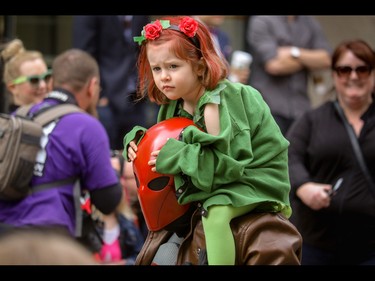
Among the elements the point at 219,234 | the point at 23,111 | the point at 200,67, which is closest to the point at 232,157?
the point at 219,234

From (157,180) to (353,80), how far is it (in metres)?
2.81

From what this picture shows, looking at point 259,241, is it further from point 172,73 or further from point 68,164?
Result: point 68,164

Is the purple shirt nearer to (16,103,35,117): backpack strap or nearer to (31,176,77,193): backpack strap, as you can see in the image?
(31,176,77,193): backpack strap

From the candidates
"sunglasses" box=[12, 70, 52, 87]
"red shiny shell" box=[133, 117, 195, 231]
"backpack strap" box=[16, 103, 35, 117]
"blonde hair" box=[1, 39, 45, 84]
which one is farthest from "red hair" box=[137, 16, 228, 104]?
"blonde hair" box=[1, 39, 45, 84]

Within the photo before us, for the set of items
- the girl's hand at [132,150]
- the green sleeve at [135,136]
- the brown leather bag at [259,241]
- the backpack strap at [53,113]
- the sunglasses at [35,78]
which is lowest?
the sunglasses at [35,78]

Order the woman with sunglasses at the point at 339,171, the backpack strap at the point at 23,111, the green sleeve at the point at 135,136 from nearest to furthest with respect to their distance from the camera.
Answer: the green sleeve at the point at 135,136 → the woman with sunglasses at the point at 339,171 → the backpack strap at the point at 23,111

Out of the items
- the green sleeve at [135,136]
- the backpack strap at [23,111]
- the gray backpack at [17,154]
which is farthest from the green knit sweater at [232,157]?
the backpack strap at [23,111]

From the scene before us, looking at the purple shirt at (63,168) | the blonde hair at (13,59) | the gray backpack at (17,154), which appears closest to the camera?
the gray backpack at (17,154)

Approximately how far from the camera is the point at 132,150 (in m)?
4.03

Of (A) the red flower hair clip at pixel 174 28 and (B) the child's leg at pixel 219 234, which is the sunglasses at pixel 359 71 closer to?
(A) the red flower hair clip at pixel 174 28

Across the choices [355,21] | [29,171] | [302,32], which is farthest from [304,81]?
[29,171]

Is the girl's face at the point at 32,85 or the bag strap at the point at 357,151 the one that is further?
the girl's face at the point at 32,85

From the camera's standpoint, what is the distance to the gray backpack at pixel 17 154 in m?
5.66

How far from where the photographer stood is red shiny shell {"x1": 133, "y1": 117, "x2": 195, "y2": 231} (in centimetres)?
393
